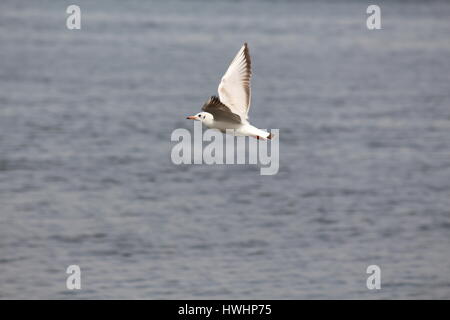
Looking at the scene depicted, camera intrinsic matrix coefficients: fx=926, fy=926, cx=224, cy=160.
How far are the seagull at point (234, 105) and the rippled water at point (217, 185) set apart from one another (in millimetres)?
6451

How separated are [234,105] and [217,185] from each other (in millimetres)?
14506

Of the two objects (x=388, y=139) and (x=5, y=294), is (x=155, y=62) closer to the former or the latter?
(x=388, y=139)

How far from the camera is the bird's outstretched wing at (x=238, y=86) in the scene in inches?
574

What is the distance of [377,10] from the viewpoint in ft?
369

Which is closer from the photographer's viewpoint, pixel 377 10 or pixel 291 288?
pixel 291 288

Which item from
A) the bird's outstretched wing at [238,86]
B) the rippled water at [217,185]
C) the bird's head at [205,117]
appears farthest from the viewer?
the rippled water at [217,185]

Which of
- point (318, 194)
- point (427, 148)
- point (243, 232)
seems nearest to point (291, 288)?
point (243, 232)

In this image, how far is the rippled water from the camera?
21.1 meters

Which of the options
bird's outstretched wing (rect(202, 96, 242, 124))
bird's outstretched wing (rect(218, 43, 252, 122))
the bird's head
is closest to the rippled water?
bird's outstretched wing (rect(218, 43, 252, 122))

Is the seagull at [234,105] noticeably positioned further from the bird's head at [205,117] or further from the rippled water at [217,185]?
the rippled water at [217,185]

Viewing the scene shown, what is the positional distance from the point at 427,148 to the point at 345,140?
356 centimetres

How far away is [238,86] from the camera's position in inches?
579

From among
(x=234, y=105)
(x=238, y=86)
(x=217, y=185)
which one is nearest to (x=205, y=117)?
(x=234, y=105)

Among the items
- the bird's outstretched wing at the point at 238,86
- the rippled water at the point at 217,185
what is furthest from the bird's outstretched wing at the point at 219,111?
the rippled water at the point at 217,185
